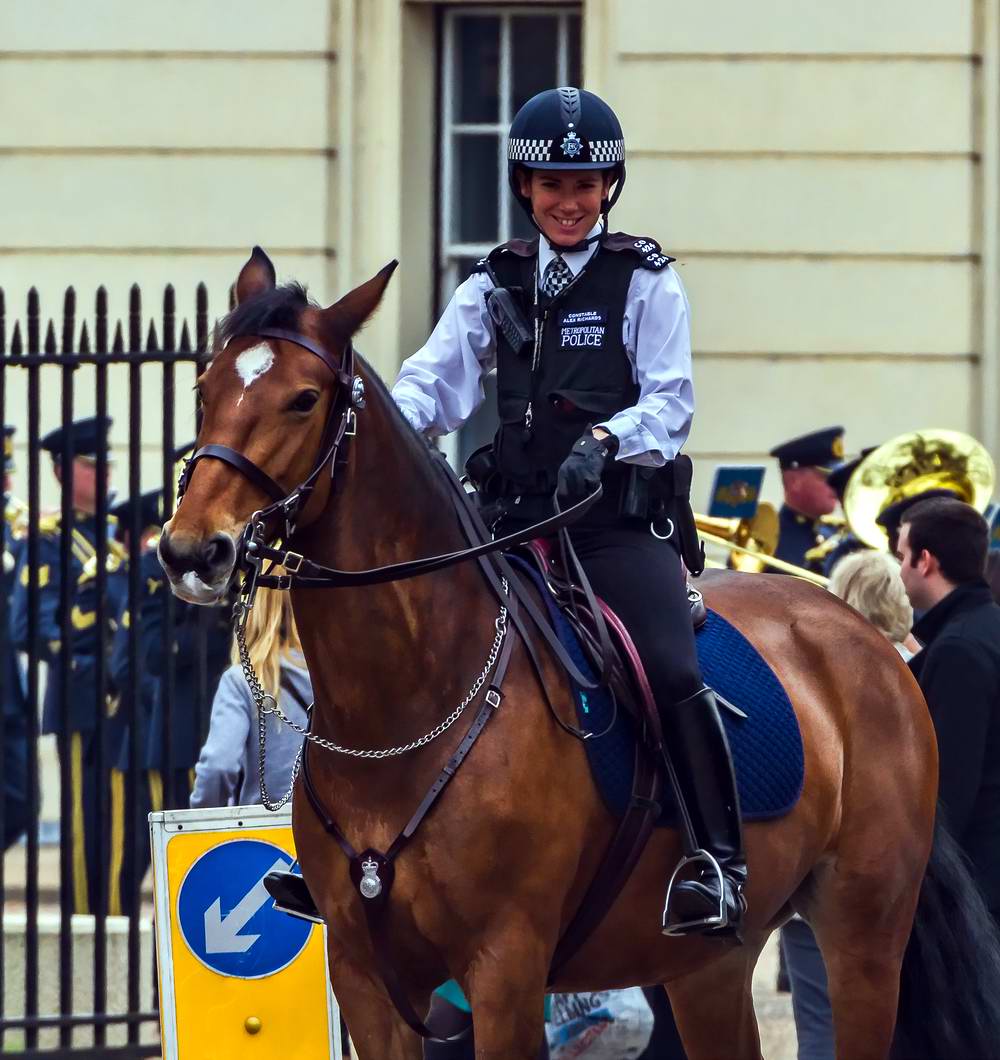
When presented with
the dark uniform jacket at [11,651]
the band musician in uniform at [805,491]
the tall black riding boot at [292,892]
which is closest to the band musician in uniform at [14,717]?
the dark uniform jacket at [11,651]

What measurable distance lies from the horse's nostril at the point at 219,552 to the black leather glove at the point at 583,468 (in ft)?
2.88

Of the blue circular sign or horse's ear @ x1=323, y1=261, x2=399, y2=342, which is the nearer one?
horse's ear @ x1=323, y1=261, x2=399, y2=342

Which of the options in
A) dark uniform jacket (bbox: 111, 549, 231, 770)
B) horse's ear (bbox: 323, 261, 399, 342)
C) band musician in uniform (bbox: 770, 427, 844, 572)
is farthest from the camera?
band musician in uniform (bbox: 770, 427, 844, 572)

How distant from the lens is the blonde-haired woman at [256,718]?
6.01m

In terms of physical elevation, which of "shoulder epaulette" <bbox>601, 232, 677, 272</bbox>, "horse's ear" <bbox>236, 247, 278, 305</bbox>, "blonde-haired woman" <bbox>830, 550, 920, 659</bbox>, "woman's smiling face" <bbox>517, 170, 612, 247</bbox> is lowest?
"blonde-haired woman" <bbox>830, 550, 920, 659</bbox>

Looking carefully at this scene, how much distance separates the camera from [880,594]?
21.7ft

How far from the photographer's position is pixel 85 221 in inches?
445

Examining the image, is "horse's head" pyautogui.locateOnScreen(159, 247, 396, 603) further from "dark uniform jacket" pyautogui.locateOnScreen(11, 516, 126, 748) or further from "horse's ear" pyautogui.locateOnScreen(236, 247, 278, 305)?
"dark uniform jacket" pyautogui.locateOnScreen(11, 516, 126, 748)

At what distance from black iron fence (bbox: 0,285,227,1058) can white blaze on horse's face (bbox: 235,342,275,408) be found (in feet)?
9.33

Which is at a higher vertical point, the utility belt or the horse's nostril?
the utility belt

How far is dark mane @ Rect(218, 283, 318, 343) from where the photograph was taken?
4.25 meters

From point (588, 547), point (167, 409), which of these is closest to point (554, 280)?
point (588, 547)

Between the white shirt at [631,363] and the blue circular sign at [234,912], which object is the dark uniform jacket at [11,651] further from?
the white shirt at [631,363]

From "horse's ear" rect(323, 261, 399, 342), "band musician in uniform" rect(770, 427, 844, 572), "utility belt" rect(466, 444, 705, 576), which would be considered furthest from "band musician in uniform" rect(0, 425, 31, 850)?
"horse's ear" rect(323, 261, 399, 342)
